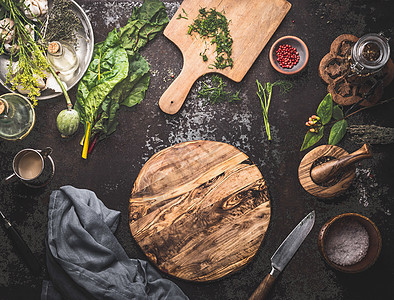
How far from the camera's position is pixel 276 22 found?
1.90 meters

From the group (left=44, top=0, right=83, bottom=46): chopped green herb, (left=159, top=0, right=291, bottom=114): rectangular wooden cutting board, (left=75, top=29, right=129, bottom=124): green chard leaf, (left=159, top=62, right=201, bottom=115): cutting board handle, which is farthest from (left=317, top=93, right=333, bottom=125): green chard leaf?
(left=44, top=0, right=83, bottom=46): chopped green herb

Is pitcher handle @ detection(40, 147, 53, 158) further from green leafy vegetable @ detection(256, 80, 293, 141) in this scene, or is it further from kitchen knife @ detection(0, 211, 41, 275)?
green leafy vegetable @ detection(256, 80, 293, 141)

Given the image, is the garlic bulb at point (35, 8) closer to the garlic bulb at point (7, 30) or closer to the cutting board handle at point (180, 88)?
the garlic bulb at point (7, 30)

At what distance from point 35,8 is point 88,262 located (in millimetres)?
1343

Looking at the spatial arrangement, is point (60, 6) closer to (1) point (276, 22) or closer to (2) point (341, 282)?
(1) point (276, 22)

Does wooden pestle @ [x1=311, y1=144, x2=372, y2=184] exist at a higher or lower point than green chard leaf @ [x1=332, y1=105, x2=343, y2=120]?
lower

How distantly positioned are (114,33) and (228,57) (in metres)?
0.64

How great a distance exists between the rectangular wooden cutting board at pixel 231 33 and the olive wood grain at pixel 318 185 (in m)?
0.63

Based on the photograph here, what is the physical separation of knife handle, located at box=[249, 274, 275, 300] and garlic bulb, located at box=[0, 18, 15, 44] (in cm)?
183

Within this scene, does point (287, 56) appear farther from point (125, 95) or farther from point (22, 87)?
point (22, 87)

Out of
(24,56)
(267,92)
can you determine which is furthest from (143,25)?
(267,92)

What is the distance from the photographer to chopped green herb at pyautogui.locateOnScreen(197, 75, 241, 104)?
1922 millimetres

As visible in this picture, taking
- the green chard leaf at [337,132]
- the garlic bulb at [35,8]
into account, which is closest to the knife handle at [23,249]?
the garlic bulb at [35,8]

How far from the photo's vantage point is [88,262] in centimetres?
168
